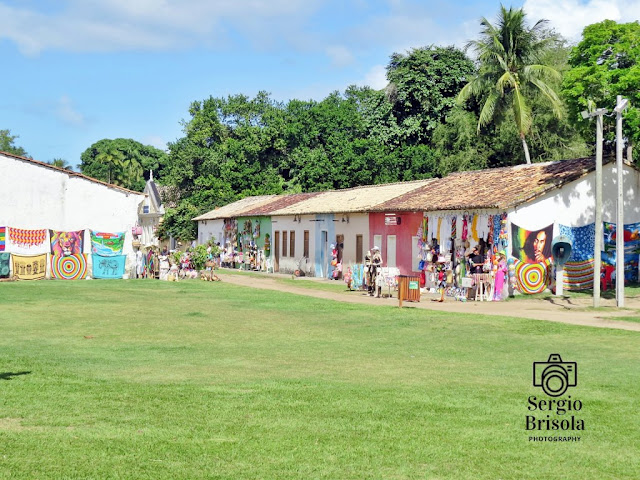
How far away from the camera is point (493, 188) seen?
30500 millimetres

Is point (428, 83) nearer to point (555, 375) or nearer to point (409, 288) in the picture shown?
point (409, 288)

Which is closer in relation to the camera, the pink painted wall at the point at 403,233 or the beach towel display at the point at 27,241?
the pink painted wall at the point at 403,233

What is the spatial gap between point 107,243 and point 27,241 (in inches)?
138

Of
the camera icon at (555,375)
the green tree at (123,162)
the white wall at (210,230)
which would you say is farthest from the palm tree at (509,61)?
the green tree at (123,162)

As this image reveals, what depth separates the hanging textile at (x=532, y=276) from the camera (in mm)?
27906

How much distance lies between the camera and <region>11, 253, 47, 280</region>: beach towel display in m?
35.2

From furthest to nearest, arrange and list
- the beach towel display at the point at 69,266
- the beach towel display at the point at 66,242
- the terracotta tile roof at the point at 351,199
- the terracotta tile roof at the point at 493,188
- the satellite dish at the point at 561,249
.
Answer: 1. the terracotta tile roof at the point at 351,199
2. the beach towel display at the point at 69,266
3. the beach towel display at the point at 66,242
4. the satellite dish at the point at 561,249
5. the terracotta tile roof at the point at 493,188

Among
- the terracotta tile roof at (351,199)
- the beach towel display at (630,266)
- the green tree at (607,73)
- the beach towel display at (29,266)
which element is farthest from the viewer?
the terracotta tile roof at (351,199)

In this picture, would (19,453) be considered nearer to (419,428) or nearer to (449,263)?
(419,428)

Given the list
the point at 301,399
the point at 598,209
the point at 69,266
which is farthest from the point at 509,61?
the point at 301,399

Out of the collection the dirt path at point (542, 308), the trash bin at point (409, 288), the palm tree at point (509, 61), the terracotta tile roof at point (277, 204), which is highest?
the palm tree at point (509, 61)

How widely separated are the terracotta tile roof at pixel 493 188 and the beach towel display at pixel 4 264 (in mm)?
15407

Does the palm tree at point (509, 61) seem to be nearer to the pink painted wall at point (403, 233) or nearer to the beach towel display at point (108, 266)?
the pink painted wall at point (403, 233)

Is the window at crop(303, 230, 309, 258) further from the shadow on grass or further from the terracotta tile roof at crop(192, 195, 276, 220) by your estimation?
the shadow on grass
